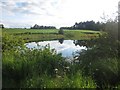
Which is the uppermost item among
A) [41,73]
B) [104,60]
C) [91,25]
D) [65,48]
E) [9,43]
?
[91,25]

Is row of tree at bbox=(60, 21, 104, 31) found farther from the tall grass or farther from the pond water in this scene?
the tall grass

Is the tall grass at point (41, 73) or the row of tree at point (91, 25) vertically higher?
the row of tree at point (91, 25)

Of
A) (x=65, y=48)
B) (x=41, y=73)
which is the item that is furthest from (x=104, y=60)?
(x=65, y=48)

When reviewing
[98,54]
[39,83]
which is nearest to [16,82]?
[39,83]

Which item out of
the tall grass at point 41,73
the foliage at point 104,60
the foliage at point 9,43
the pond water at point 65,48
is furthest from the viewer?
the foliage at point 9,43

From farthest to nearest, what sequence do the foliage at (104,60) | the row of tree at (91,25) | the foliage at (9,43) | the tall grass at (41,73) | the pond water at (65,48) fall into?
the row of tree at (91,25) < the foliage at (9,43) < the pond water at (65,48) < the foliage at (104,60) < the tall grass at (41,73)

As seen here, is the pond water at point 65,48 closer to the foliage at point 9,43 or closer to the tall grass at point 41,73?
the foliage at point 9,43

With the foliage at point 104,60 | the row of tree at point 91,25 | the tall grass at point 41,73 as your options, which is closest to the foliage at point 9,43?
the tall grass at point 41,73

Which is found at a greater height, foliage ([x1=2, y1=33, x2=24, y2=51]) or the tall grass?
foliage ([x1=2, y1=33, x2=24, y2=51])

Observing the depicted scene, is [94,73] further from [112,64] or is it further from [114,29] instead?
[114,29]

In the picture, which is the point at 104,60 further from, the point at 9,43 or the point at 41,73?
the point at 9,43

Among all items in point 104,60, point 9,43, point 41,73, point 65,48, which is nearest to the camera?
point 41,73

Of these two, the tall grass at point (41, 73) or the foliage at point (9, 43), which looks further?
the foliage at point (9, 43)

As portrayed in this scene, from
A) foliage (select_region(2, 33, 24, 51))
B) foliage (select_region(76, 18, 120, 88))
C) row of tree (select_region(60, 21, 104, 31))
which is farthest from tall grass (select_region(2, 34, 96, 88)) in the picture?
row of tree (select_region(60, 21, 104, 31))
